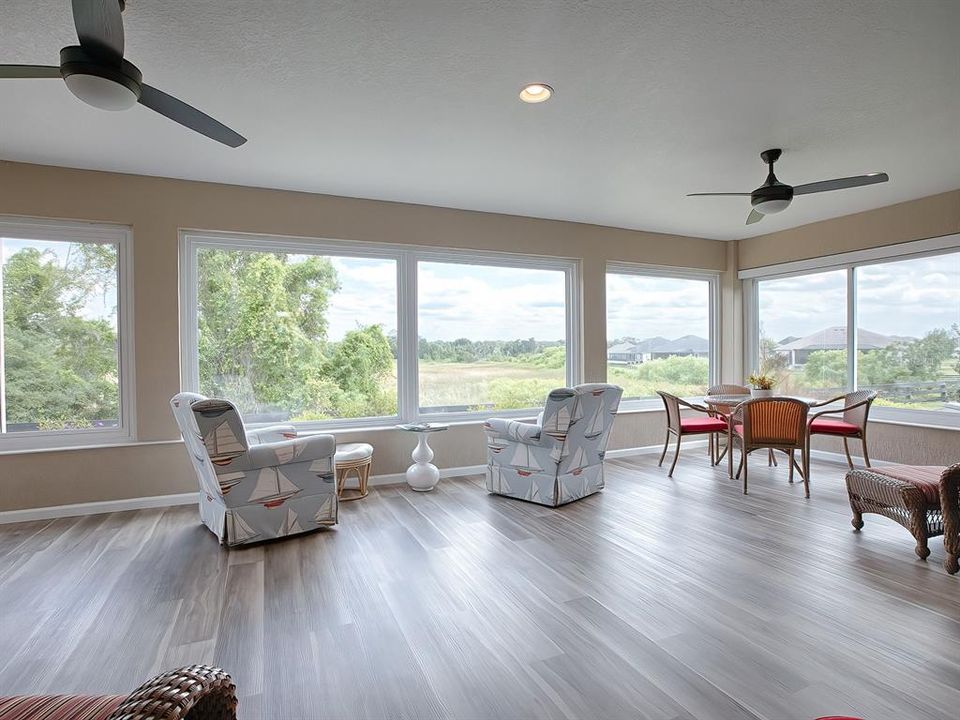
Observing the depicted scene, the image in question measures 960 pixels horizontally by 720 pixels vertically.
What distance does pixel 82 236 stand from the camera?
4.17m

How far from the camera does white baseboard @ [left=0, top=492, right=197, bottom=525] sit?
12.9ft

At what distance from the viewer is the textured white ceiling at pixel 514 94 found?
2260 millimetres

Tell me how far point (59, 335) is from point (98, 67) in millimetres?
2944

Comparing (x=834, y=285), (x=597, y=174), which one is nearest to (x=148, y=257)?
(x=597, y=174)

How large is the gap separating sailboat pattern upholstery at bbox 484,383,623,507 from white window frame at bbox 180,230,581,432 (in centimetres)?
108

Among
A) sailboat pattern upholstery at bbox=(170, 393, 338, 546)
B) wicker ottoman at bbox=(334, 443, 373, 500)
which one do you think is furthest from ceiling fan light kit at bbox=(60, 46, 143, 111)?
wicker ottoman at bbox=(334, 443, 373, 500)

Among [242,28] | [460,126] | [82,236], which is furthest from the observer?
[82,236]

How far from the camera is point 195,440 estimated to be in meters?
3.37

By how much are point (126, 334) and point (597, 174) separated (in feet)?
13.4

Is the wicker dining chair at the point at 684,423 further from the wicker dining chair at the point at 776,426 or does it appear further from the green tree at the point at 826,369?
the green tree at the point at 826,369

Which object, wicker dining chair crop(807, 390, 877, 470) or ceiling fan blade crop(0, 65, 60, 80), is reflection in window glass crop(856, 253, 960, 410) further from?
ceiling fan blade crop(0, 65, 60, 80)

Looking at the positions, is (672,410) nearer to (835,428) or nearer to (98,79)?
(835,428)

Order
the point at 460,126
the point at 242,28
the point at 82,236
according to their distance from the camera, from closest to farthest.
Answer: the point at 242,28 < the point at 460,126 < the point at 82,236

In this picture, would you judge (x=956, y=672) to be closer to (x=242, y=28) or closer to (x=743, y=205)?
(x=242, y=28)
